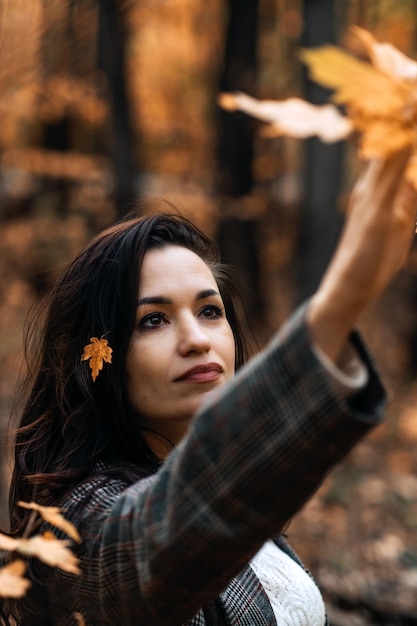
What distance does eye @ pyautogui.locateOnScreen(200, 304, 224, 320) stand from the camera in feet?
6.12

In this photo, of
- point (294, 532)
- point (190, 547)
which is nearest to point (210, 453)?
point (190, 547)

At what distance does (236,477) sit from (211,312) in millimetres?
772

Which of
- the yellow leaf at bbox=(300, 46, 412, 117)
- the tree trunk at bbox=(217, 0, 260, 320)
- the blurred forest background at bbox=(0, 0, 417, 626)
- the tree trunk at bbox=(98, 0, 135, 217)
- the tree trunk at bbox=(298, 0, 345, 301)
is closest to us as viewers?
the yellow leaf at bbox=(300, 46, 412, 117)

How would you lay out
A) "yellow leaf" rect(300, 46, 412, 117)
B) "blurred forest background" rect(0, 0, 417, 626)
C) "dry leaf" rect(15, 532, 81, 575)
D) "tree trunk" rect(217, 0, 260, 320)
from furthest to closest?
"tree trunk" rect(217, 0, 260, 320)
"blurred forest background" rect(0, 0, 417, 626)
"dry leaf" rect(15, 532, 81, 575)
"yellow leaf" rect(300, 46, 412, 117)

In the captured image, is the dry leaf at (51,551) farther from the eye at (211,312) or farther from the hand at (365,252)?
the eye at (211,312)

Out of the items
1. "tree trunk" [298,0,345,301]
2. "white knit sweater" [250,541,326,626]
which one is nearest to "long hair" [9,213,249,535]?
"white knit sweater" [250,541,326,626]

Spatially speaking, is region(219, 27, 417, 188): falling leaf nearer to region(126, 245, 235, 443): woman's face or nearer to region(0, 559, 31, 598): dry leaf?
region(126, 245, 235, 443): woman's face

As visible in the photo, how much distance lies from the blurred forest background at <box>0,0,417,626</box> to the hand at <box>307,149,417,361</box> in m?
3.44

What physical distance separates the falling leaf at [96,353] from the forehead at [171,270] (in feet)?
0.46

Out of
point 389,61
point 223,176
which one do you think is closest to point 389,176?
point 389,61

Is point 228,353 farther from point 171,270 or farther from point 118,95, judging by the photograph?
point 118,95

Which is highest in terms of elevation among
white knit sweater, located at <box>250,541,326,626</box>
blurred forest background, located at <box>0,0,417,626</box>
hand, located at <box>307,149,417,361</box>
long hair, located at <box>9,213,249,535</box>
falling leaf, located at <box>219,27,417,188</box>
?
falling leaf, located at <box>219,27,417,188</box>

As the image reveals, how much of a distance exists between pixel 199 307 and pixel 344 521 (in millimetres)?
4874

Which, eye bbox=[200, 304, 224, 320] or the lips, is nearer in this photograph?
the lips
